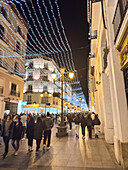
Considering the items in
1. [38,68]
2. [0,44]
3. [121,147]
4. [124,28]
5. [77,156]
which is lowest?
[77,156]

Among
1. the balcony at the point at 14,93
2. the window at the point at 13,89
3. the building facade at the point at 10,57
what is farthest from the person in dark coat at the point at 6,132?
the window at the point at 13,89

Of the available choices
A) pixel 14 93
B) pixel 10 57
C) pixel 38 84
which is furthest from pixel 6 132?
pixel 38 84

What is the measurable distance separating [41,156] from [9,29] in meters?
19.2

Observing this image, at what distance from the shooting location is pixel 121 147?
4.01 metres

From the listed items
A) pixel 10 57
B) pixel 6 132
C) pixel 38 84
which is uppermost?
pixel 10 57

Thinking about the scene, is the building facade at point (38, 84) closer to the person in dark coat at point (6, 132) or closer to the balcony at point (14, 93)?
the balcony at point (14, 93)

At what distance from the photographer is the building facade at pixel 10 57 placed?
17.1 metres

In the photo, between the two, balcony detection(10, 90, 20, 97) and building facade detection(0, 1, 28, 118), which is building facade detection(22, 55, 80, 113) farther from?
balcony detection(10, 90, 20, 97)

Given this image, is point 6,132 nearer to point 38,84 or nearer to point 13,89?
→ point 13,89

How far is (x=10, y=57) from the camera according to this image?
18875mm

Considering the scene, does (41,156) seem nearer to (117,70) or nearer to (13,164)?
(13,164)

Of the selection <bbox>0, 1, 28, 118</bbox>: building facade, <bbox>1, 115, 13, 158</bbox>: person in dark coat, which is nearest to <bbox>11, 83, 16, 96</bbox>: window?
<bbox>0, 1, 28, 118</bbox>: building facade

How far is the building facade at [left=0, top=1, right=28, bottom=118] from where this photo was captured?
17.1 m

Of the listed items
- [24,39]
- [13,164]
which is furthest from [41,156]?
[24,39]
